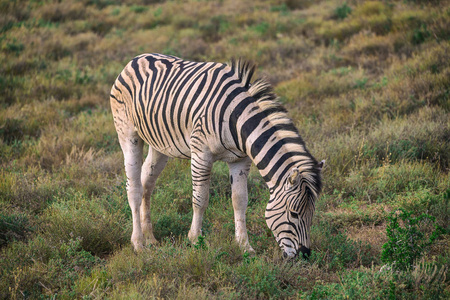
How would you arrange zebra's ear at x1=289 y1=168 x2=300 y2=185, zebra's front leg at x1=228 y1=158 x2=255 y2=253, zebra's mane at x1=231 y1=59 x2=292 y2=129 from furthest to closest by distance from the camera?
zebra's front leg at x1=228 y1=158 x2=255 y2=253, zebra's mane at x1=231 y1=59 x2=292 y2=129, zebra's ear at x1=289 y1=168 x2=300 y2=185

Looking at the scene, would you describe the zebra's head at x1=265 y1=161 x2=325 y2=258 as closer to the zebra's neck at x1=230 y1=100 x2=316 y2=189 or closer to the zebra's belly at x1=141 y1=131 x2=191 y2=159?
the zebra's neck at x1=230 y1=100 x2=316 y2=189

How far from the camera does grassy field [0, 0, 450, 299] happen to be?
3.80m

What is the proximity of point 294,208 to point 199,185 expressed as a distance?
1.21m

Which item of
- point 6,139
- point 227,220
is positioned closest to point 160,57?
point 227,220

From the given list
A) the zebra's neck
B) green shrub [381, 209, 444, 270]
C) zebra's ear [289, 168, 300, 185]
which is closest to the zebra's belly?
the zebra's neck

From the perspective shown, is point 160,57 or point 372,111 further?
point 372,111

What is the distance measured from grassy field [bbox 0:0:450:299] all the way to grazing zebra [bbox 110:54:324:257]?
38cm

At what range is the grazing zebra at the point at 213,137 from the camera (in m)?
3.76

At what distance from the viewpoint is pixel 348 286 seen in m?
3.58

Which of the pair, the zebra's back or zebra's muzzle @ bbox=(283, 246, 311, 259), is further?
the zebra's back

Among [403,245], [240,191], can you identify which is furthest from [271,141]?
[403,245]

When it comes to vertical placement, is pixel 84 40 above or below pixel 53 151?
above

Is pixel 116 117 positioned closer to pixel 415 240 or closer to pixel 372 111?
pixel 415 240

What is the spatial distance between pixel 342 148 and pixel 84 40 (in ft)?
33.8
